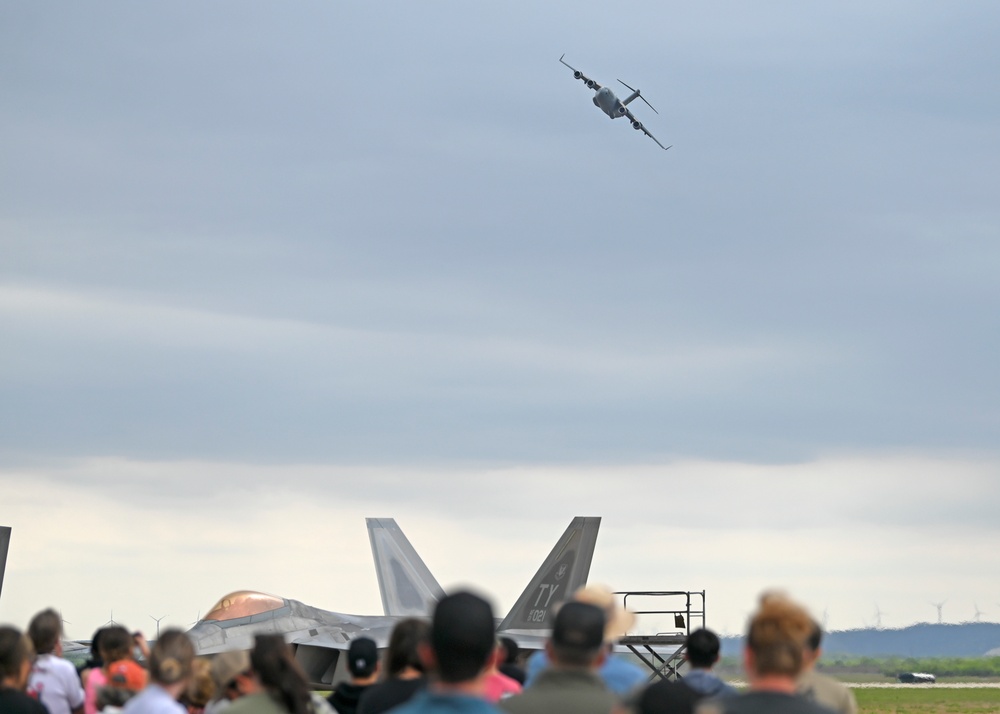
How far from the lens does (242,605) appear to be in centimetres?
2873

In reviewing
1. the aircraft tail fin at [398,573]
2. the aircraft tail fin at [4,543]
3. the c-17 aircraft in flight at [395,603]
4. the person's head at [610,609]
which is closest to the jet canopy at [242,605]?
the c-17 aircraft in flight at [395,603]

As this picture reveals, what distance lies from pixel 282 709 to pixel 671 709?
2037 millimetres

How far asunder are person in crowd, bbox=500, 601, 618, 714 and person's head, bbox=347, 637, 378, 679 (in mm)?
2733

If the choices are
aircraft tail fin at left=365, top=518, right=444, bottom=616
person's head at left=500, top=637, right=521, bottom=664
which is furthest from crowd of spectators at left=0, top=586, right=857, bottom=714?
aircraft tail fin at left=365, top=518, right=444, bottom=616

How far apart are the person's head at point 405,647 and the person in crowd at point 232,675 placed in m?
0.88

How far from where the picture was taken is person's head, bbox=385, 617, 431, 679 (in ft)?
25.0

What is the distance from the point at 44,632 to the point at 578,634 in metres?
5.35

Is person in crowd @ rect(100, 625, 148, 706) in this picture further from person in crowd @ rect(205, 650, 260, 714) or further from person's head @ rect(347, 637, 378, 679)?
person's head @ rect(347, 637, 378, 679)

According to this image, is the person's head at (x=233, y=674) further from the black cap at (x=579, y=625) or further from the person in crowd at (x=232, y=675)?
the black cap at (x=579, y=625)

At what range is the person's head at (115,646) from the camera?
8477 millimetres

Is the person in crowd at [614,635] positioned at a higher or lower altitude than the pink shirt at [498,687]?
higher

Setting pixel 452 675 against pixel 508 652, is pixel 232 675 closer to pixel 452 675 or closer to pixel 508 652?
pixel 452 675

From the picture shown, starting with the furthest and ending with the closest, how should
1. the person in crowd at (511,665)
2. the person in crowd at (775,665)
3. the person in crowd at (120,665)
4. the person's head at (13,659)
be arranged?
the person in crowd at (511,665) < the person in crowd at (120,665) < the person's head at (13,659) < the person in crowd at (775,665)

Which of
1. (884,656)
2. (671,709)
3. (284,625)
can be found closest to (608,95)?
(284,625)
